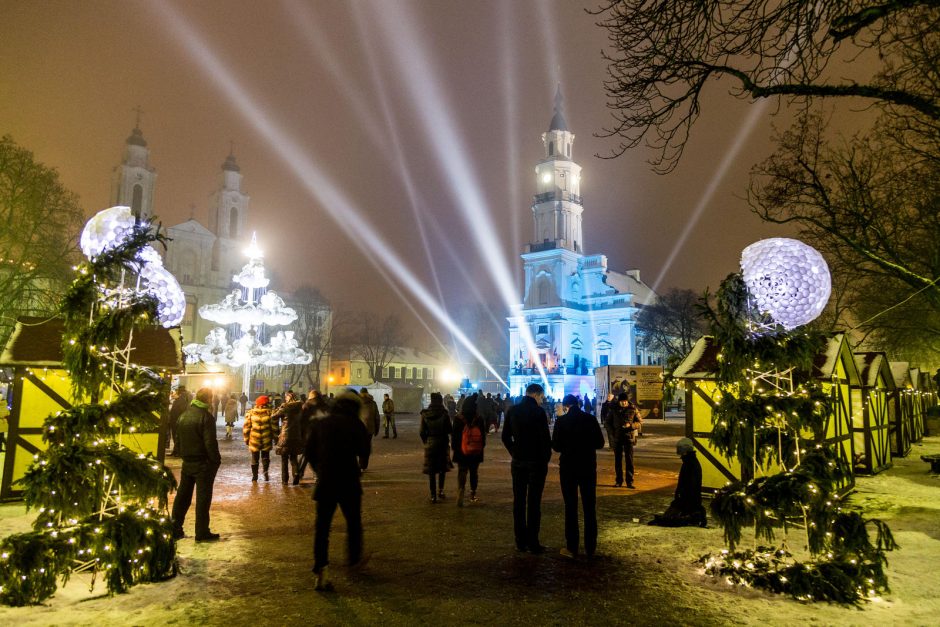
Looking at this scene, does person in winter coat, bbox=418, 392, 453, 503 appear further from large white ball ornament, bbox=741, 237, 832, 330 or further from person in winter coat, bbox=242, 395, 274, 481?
large white ball ornament, bbox=741, 237, 832, 330

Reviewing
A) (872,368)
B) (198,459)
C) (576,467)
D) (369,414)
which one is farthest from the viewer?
(872,368)

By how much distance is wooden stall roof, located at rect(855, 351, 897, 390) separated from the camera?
48.4 feet

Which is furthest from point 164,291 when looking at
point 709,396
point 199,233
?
point 199,233

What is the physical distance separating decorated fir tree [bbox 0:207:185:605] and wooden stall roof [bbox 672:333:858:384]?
904 centimetres

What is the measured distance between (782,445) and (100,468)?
23.4 ft

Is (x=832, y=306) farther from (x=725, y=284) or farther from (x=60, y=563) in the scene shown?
(x=60, y=563)

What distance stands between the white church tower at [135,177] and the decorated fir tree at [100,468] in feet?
225

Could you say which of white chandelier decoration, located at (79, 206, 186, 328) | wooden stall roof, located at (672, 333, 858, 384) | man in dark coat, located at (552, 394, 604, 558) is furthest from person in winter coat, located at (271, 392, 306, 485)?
wooden stall roof, located at (672, 333, 858, 384)

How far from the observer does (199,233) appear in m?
65.9

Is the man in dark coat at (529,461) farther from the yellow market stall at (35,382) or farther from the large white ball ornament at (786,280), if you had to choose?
the yellow market stall at (35,382)

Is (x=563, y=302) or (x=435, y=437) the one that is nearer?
(x=435, y=437)

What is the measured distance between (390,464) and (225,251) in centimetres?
6032

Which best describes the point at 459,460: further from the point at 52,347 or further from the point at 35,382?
the point at 35,382

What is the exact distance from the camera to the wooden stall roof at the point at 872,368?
1474 cm
